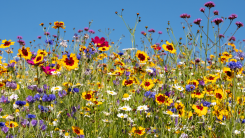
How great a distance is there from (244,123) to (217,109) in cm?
27

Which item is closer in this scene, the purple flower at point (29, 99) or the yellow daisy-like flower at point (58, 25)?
the purple flower at point (29, 99)

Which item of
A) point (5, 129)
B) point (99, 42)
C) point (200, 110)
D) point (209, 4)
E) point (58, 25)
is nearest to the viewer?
point (5, 129)

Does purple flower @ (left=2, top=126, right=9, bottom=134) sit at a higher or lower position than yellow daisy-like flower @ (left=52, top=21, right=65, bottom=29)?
lower

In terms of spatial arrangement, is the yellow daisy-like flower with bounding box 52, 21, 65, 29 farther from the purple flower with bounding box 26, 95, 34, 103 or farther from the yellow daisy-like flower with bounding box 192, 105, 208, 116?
the yellow daisy-like flower with bounding box 192, 105, 208, 116

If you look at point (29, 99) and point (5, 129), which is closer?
point (5, 129)

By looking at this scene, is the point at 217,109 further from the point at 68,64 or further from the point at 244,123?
the point at 68,64

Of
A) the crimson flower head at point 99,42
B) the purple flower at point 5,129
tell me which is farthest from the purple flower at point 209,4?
the purple flower at point 5,129

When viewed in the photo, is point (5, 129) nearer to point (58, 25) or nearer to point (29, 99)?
point (29, 99)

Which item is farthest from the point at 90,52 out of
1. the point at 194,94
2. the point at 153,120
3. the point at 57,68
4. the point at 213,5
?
the point at 213,5

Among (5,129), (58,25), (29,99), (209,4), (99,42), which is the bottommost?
(5,129)

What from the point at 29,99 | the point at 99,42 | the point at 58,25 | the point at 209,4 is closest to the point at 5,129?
the point at 29,99

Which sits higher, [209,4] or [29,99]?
[209,4]

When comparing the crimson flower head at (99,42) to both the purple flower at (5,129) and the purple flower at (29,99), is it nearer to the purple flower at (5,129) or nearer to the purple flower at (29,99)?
the purple flower at (29,99)

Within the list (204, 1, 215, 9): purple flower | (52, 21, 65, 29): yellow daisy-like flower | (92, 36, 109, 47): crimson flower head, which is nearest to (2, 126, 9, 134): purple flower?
(92, 36, 109, 47): crimson flower head
